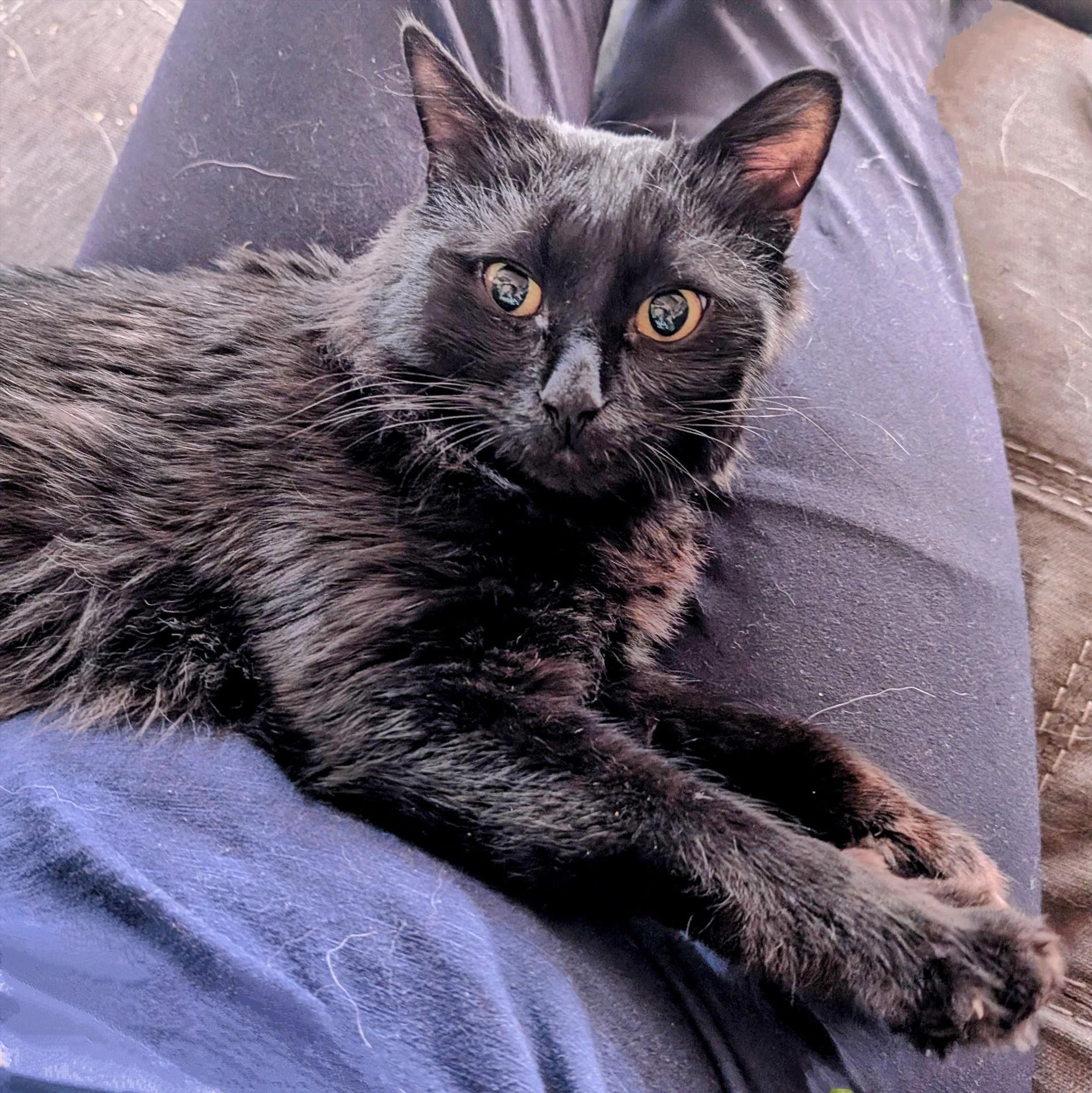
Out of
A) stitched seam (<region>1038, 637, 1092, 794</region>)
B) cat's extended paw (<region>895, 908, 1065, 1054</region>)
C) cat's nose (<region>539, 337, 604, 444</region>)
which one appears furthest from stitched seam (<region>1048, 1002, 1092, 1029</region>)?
cat's nose (<region>539, 337, 604, 444</region>)

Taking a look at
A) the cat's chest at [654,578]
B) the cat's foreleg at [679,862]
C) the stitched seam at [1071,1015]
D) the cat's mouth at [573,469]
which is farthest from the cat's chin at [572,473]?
the stitched seam at [1071,1015]

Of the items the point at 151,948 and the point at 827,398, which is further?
the point at 827,398

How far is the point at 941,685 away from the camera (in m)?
1.26

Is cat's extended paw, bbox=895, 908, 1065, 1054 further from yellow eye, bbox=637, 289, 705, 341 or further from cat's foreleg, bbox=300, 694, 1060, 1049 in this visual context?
yellow eye, bbox=637, 289, 705, 341

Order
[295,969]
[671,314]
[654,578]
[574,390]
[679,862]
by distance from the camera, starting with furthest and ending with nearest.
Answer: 1. [654,578]
2. [671,314]
3. [574,390]
4. [679,862]
5. [295,969]

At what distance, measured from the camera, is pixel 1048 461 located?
159 centimetres

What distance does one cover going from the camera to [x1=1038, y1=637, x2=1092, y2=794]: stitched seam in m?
1.47

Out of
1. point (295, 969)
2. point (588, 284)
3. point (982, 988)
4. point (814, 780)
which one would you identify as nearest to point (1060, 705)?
point (814, 780)

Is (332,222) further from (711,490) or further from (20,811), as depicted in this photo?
(20,811)

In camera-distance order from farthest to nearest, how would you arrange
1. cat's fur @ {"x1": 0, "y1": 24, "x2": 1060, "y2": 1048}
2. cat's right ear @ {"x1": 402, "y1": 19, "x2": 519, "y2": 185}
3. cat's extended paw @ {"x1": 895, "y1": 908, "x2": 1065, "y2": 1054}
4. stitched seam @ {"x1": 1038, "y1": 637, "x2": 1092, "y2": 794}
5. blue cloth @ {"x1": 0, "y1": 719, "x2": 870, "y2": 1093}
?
stitched seam @ {"x1": 1038, "y1": 637, "x2": 1092, "y2": 794} < cat's right ear @ {"x1": 402, "y1": 19, "x2": 519, "y2": 185} < cat's fur @ {"x1": 0, "y1": 24, "x2": 1060, "y2": 1048} < cat's extended paw @ {"x1": 895, "y1": 908, "x2": 1065, "y2": 1054} < blue cloth @ {"x1": 0, "y1": 719, "x2": 870, "y2": 1093}

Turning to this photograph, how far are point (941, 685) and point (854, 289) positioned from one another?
0.75 metres

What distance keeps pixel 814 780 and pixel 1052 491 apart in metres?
0.83

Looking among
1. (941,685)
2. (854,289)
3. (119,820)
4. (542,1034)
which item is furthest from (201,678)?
(854,289)

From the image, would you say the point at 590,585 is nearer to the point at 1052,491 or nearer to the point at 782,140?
the point at 782,140
